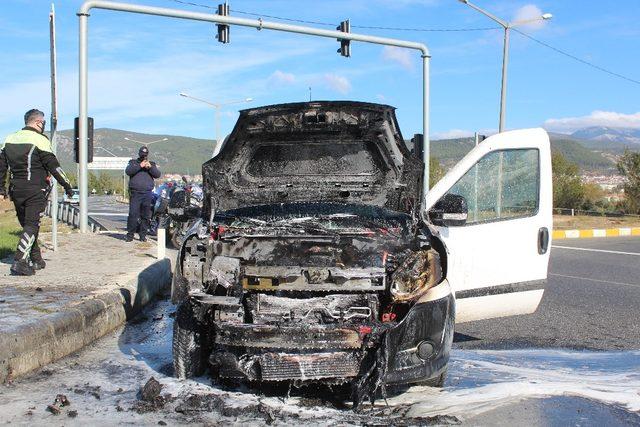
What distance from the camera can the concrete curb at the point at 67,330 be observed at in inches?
194

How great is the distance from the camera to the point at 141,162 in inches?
542

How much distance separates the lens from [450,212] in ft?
18.5

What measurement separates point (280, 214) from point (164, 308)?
3523 mm

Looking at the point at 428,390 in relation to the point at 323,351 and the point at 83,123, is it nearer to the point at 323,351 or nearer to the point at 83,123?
the point at 323,351

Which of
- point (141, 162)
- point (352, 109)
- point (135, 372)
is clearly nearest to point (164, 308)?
point (135, 372)

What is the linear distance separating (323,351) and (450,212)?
1.85 m

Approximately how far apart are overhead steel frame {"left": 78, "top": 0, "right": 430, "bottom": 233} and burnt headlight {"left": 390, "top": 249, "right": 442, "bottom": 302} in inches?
259

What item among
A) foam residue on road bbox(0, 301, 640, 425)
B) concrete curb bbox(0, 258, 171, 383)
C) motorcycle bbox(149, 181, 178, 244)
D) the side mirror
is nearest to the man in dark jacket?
motorcycle bbox(149, 181, 178, 244)

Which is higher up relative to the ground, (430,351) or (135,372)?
(430,351)

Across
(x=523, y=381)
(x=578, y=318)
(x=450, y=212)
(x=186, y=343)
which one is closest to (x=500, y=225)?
(x=450, y=212)

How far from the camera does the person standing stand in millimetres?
8084

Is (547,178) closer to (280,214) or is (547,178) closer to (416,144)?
(416,144)

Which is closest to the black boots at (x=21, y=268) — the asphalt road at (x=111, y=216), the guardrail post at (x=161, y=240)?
the guardrail post at (x=161, y=240)

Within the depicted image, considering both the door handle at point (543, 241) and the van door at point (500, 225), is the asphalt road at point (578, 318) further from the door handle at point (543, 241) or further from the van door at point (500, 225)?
the door handle at point (543, 241)
